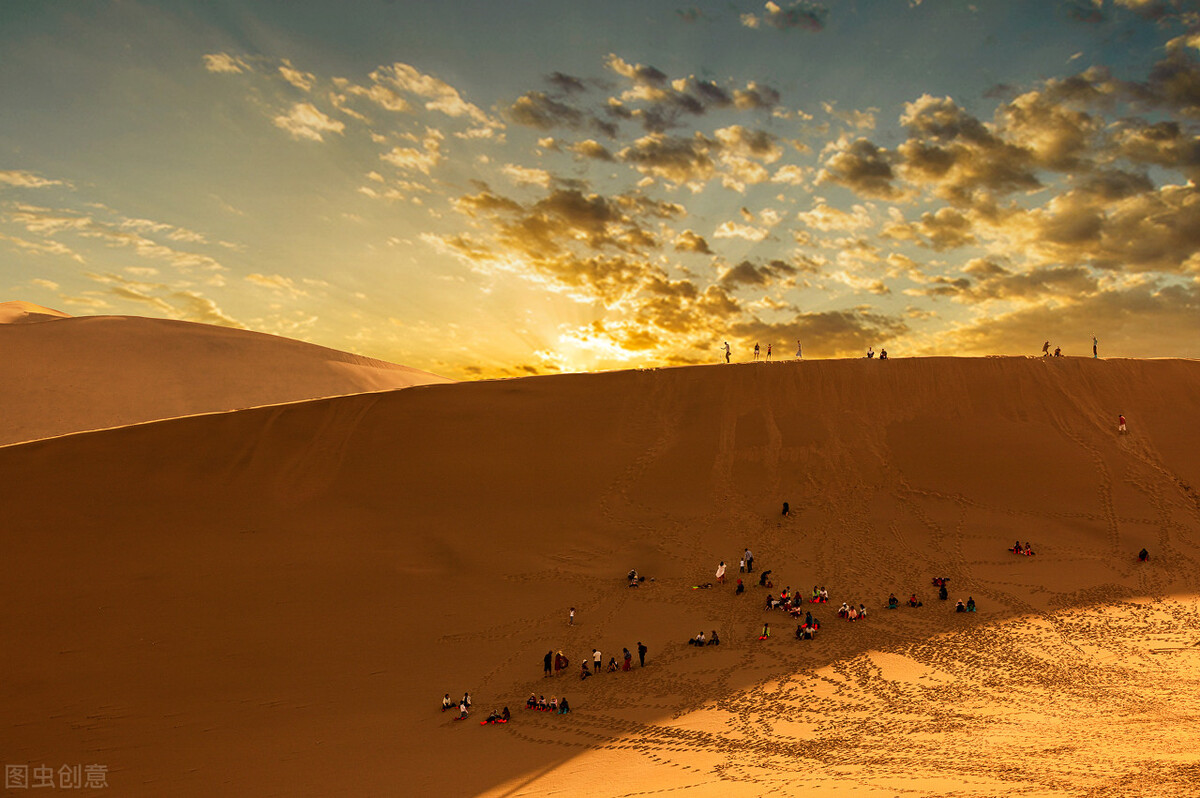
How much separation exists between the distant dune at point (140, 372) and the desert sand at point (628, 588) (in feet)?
80.3

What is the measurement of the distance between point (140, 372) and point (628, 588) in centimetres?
4656

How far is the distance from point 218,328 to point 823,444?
2323 inches

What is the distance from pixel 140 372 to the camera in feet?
163

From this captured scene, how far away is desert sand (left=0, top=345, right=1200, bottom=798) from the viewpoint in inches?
447

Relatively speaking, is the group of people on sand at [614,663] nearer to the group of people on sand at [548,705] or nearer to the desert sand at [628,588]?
the desert sand at [628,588]

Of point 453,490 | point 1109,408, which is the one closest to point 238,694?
point 453,490

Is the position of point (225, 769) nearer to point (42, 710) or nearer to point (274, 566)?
point (42, 710)

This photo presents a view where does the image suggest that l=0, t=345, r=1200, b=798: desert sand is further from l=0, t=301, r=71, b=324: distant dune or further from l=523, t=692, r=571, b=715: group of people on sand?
l=0, t=301, r=71, b=324: distant dune

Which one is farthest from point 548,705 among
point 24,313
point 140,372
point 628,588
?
point 24,313

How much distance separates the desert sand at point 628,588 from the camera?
11.4 m

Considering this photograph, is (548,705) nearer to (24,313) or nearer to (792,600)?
(792,600)

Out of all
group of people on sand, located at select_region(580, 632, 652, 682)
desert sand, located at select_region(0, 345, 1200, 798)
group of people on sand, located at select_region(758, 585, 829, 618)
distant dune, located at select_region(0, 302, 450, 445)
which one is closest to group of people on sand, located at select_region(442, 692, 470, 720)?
desert sand, located at select_region(0, 345, 1200, 798)

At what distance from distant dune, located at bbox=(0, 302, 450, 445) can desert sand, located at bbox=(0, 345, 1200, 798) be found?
24474 mm

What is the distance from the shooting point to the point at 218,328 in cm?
6391
